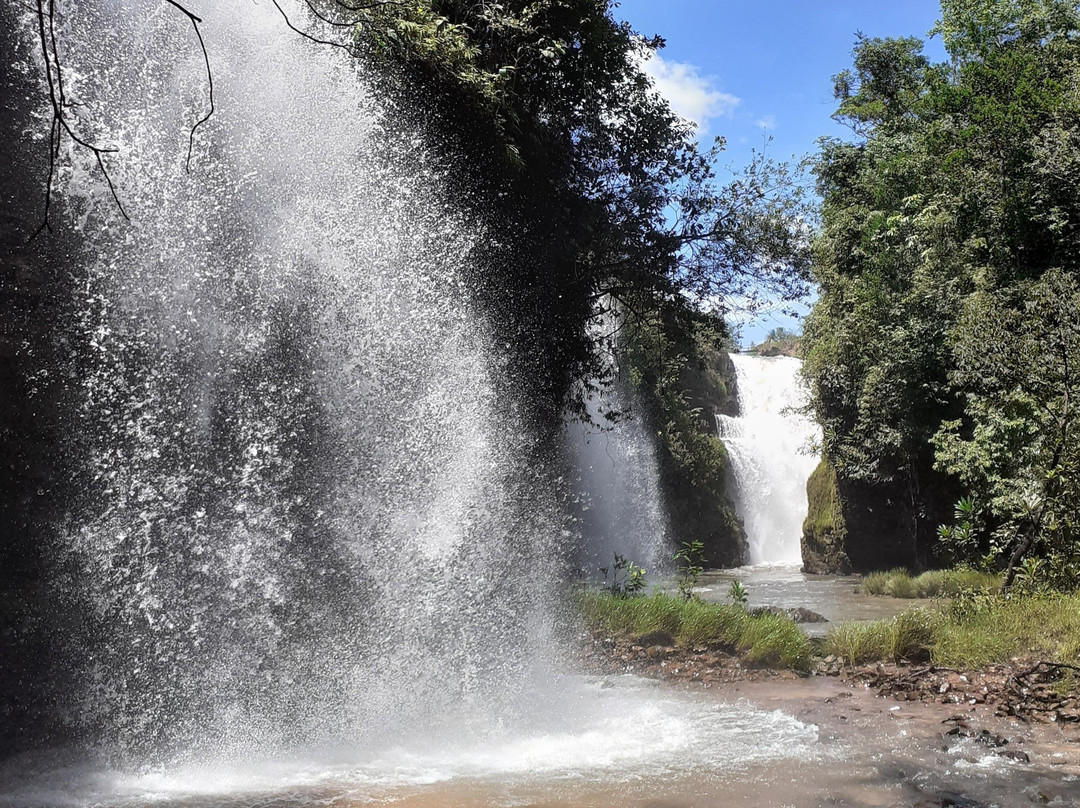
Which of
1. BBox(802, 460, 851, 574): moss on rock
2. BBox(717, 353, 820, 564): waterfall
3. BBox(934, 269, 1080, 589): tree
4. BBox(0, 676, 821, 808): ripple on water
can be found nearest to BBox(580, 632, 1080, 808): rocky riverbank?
BBox(0, 676, 821, 808): ripple on water

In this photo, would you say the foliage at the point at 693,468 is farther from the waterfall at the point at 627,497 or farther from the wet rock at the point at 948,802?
the wet rock at the point at 948,802

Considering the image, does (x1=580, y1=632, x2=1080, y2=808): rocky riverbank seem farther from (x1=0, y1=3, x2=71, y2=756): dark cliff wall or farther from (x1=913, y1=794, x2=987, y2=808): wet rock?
(x1=0, y1=3, x2=71, y2=756): dark cliff wall

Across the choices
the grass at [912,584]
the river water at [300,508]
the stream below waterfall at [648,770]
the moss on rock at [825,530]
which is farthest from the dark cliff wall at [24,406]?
the moss on rock at [825,530]

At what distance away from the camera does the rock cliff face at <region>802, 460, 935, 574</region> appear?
22516 mm

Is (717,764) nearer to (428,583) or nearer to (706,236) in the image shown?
(428,583)

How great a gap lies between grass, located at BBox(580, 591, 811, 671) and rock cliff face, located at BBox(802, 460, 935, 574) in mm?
13781

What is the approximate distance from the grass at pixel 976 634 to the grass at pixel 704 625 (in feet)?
1.87

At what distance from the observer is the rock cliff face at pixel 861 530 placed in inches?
886

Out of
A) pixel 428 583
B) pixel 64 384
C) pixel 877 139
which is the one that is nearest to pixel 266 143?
pixel 64 384

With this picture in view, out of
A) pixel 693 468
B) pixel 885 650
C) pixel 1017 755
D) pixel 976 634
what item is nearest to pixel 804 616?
pixel 885 650

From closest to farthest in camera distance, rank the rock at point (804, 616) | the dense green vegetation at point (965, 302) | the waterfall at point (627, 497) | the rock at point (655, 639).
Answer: the rock at point (655, 639), the dense green vegetation at point (965, 302), the rock at point (804, 616), the waterfall at point (627, 497)

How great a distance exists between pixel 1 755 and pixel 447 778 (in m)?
3.62

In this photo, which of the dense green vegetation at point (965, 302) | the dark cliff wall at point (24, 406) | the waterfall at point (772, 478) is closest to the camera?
the dark cliff wall at point (24, 406)

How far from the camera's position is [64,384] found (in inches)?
291
